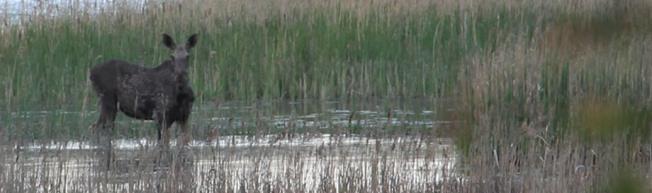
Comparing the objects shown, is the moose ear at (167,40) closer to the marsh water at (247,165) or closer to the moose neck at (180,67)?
the moose neck at (180,67)

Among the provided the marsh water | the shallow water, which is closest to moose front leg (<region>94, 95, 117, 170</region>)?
the marsh water

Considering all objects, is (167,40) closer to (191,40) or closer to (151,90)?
(191,40)

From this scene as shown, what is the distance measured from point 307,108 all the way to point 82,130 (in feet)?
9.95

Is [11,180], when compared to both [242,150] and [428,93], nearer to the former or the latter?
[242,150]

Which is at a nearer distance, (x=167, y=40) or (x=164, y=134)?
(x=164, y=134)

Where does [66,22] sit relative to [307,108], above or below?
above

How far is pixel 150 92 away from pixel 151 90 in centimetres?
2

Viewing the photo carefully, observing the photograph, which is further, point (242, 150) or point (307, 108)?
point (307, 108)

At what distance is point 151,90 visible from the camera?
9484 millimetres

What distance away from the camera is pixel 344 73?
13.6m

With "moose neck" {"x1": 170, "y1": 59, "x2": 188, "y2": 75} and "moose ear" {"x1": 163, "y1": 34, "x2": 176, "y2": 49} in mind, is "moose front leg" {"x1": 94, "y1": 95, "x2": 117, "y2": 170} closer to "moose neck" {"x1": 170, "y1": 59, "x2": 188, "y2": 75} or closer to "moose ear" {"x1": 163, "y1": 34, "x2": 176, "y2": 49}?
"moose neck" {"x1": 170, "y1": 59, "x2": 188, "y2": 75}

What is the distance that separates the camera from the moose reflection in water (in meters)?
8.94

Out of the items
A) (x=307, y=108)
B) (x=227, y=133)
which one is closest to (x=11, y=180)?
(x=227, y=133)

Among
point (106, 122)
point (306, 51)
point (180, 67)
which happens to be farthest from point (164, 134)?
point (306, 51)
